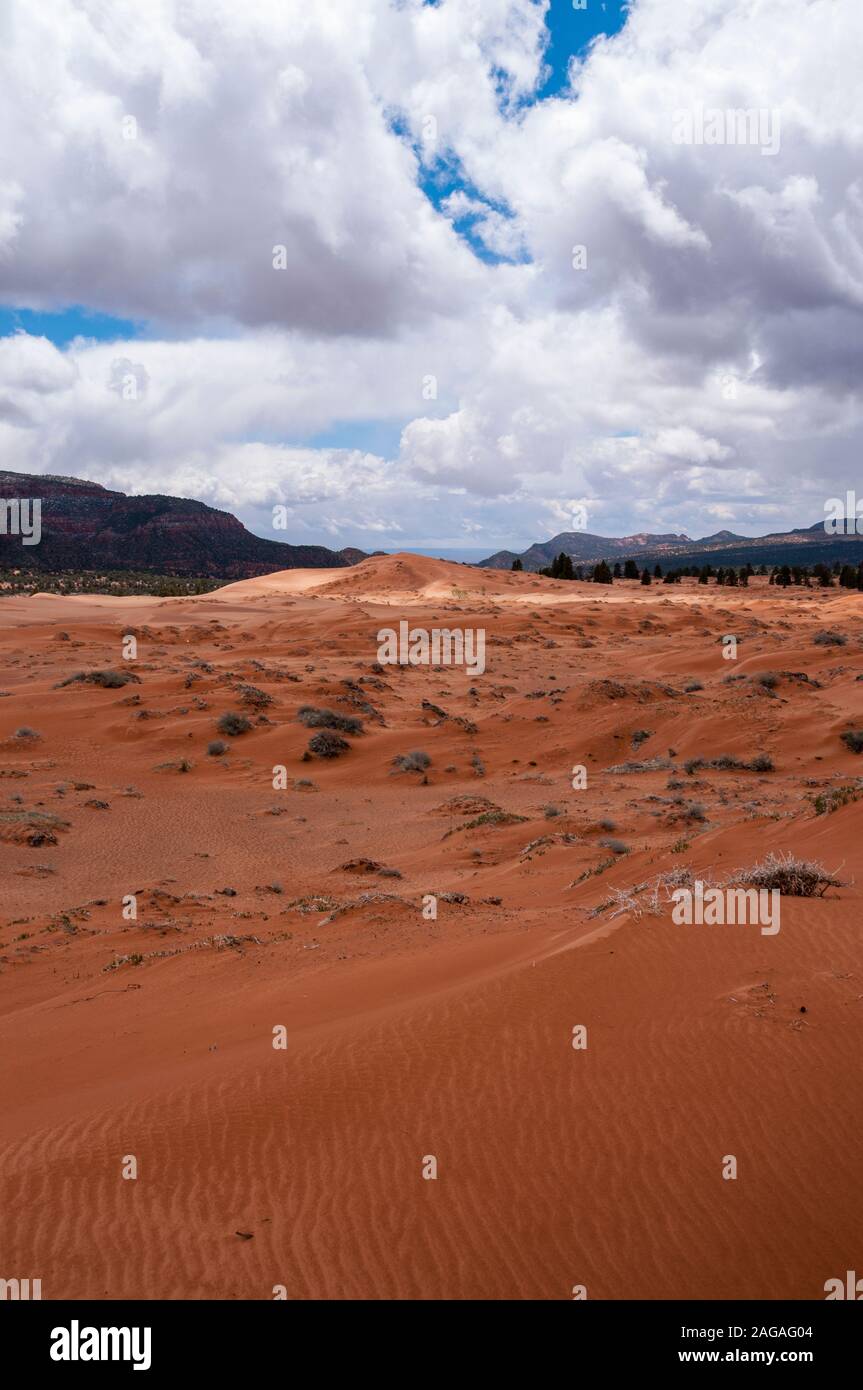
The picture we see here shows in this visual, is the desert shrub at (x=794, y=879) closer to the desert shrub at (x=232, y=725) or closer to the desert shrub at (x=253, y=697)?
the desert shrub at (x=232, y=725)

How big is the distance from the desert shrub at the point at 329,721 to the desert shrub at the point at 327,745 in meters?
1.04

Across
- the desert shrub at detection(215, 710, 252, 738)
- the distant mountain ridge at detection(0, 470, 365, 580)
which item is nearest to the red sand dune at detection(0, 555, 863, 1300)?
the desert shrub at detection(215, 710, 252, 738)

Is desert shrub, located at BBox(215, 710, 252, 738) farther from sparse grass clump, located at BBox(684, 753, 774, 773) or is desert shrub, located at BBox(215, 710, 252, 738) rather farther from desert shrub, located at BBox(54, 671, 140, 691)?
sparse grass clump, located at BBox(684, 753, 774, 773)

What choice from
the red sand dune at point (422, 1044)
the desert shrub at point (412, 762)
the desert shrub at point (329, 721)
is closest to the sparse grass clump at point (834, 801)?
the red sand dune at point (422, 1044)

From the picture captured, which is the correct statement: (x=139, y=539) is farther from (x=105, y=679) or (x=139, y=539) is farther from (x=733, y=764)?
(x=733, y=764)

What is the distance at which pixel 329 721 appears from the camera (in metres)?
24.3

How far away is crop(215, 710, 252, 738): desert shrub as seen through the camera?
23.6m

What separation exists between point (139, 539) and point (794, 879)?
401ft

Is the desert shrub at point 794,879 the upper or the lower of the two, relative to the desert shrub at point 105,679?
lower

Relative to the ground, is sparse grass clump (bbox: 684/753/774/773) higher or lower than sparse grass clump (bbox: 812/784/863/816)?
lower

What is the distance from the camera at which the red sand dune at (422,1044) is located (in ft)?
13.8

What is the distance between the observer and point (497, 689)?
31234mm

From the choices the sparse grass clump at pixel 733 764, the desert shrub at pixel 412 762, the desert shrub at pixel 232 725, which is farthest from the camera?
the desert shrub at pixel 232 725

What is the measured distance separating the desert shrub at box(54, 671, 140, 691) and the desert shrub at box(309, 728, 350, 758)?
27.2ft
